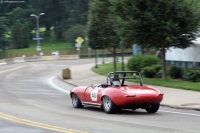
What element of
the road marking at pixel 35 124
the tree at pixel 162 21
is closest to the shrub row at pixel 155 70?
the tree at pixel 162 21

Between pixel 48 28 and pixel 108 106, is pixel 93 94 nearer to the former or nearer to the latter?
pixel 108 106

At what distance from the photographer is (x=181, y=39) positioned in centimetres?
2925

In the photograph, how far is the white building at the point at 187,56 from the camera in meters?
33.7

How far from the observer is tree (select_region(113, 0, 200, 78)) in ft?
92.2

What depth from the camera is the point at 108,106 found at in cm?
1608

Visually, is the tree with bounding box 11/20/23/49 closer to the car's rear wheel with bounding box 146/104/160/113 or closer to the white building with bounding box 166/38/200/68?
the white building with bounding box 166/38/200/68

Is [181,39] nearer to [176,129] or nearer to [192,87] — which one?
[192,87]

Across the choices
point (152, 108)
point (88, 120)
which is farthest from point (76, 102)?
point (88, 120)

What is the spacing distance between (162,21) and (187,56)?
8023 mm

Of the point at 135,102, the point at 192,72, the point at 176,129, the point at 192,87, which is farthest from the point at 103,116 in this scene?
the point at 192,72

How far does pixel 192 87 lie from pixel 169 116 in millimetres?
9120

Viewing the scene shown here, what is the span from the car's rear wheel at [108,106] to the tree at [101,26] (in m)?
22.5

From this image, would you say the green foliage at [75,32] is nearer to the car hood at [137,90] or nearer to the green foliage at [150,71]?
the green foliage at [150,71]

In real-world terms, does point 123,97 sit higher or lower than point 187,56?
lower
